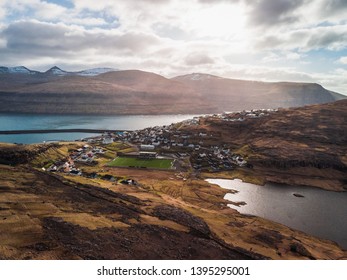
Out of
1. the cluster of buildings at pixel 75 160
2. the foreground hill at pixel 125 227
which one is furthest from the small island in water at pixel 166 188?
the cluster of buildings at pixel 75 160

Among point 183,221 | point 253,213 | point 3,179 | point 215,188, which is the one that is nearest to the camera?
point 183,221

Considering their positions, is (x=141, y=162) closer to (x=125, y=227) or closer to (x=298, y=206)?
(x=298, y=206)

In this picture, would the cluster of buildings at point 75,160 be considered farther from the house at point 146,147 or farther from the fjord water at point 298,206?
the fjord water at point 298,206

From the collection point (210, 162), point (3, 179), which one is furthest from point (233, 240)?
point (210, 162)

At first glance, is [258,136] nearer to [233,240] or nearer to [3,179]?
[233,240]

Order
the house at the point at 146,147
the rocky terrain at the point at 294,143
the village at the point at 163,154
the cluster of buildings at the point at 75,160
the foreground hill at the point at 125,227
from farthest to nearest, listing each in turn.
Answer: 1. the house at the point at 146,147
2. the rocky terrain at the point at 294,143
3. the village at the point at 163,154
4. the cluster of buildings at the point at 75,160
5. the foreground hill at the point at 125,227

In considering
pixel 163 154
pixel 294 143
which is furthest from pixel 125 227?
pixel 294 143

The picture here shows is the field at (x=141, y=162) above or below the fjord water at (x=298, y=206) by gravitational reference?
above
